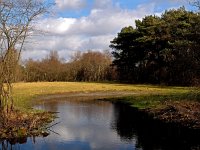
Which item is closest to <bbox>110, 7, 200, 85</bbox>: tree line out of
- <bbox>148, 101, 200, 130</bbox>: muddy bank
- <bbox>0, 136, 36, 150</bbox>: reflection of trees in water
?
<bbox>148, 101, 200, 130</bbox>: muddy bank

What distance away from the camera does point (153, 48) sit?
78875 mm

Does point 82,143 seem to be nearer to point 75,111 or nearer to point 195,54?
point 75,111

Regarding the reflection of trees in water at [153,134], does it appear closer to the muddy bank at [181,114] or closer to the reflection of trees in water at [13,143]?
the muddy bank at [181,114]

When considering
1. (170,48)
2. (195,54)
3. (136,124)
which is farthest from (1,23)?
(170,48)

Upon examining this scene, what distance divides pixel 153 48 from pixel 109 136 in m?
55.5

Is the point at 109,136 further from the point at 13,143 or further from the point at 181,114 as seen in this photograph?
the point at 181,114

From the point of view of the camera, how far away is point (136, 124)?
29828 millimetres

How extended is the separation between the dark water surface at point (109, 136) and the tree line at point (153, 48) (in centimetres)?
3887

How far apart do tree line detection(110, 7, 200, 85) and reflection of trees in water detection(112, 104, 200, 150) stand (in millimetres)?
39162

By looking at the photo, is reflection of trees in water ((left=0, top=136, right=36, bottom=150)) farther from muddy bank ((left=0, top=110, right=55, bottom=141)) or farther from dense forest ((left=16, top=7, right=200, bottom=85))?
dense forest ((left=16, top=7, right=200, bottom=85))

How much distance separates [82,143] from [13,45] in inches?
325

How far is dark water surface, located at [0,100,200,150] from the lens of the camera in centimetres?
2205

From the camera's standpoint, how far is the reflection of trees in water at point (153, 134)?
860 inches

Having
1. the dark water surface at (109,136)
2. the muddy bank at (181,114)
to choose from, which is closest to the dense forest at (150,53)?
the muddy bank at (181,114)
